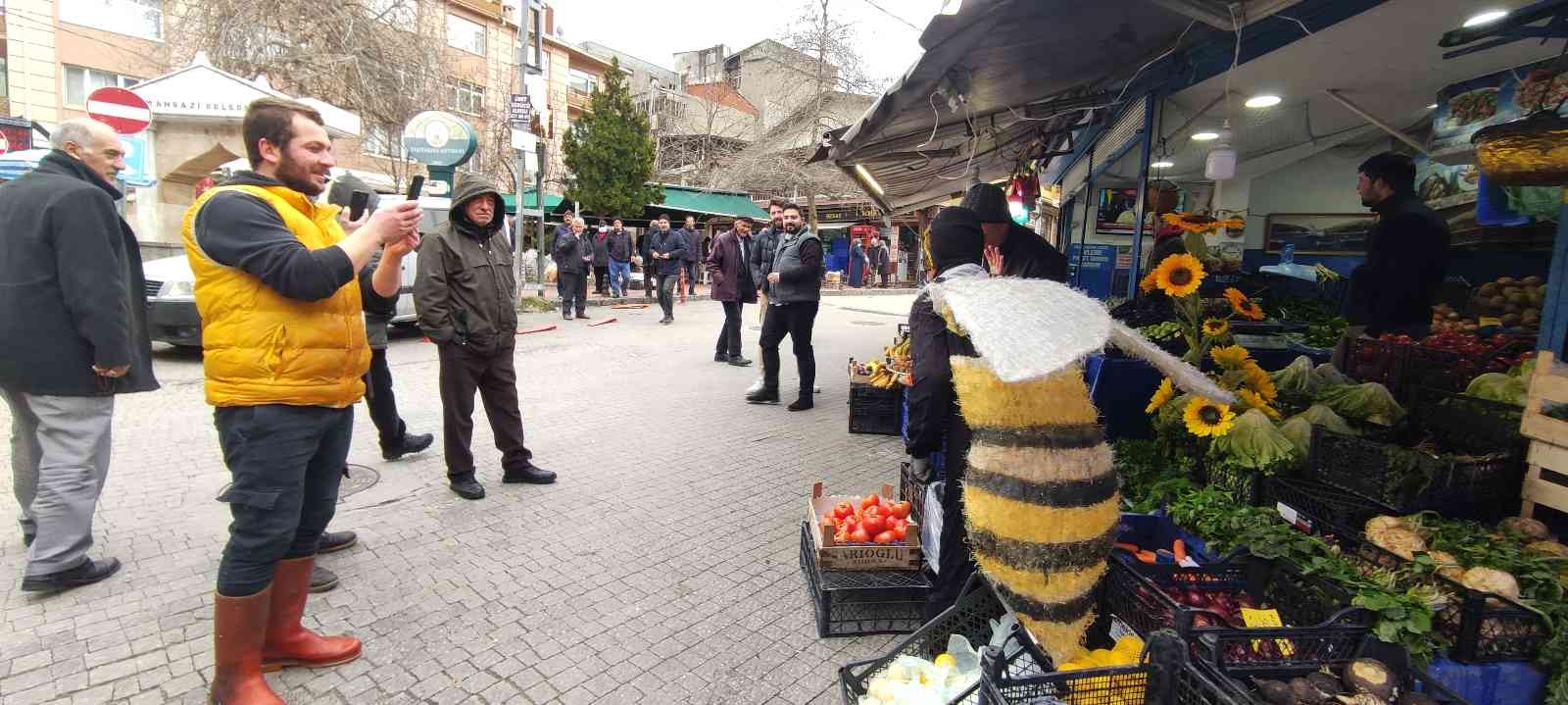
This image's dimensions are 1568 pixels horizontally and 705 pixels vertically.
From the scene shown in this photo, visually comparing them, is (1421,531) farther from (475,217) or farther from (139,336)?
(139,336)

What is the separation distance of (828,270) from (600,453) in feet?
91.2

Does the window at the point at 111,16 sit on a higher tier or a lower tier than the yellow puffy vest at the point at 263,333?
Answer: higher

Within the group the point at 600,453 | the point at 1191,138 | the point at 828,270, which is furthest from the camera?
the point at 828,270

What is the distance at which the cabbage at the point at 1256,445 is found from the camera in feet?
9.64

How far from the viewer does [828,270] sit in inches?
1286

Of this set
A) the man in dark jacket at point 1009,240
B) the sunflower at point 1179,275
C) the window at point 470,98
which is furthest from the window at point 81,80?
the sunflower at point 1179,275

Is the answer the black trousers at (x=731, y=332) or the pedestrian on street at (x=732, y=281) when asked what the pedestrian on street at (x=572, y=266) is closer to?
the pedestrian on street at (x=732, y=281)

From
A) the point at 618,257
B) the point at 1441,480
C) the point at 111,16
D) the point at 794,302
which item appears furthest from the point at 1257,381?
the point at 111,16

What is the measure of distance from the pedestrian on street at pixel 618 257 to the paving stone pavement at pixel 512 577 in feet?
36.3

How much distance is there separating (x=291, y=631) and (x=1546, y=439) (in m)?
4.68

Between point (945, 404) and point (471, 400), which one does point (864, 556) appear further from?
point (471, 400)

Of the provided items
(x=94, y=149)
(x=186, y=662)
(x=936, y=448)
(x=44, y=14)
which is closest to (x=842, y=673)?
(x=936, y=448)

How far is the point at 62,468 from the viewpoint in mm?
3080

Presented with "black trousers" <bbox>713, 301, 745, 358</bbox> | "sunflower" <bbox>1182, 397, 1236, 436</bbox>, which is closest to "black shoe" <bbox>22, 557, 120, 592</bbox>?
"sunflower" <bbox>1182, 397, 1236, 436</bbox>
